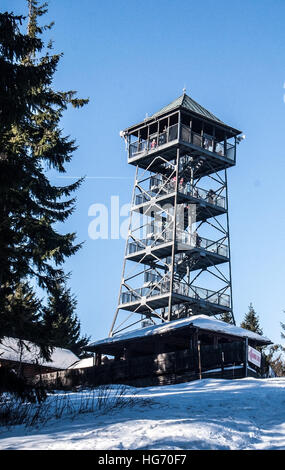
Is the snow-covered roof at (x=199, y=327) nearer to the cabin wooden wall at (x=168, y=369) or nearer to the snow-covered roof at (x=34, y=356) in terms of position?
the cabin wooden wall at (x=168, y=369)

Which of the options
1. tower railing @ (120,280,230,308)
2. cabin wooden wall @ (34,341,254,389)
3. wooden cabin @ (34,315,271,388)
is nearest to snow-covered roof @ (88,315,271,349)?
wooden cabin @ (34,315,271,388)

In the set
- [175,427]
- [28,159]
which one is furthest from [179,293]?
[175,427]

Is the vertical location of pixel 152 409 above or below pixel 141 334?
below

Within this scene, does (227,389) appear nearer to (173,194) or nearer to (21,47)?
(21,47)

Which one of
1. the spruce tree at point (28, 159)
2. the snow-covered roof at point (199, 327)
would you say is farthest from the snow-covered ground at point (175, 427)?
the snow-covered roof at point (199, 327)

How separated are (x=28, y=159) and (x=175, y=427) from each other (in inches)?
483

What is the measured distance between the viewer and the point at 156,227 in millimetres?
44406

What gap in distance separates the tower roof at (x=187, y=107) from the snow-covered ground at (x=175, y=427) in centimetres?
3180

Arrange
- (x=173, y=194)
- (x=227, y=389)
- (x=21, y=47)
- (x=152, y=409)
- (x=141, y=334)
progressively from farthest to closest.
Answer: (x=173, y=194), (x=141, y=334), (x=227, y=389), (x=21, y=47), (x=152, y=409)

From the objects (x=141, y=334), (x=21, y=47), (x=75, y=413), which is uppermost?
(x=21, y=47)

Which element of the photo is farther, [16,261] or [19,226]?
[19,226]

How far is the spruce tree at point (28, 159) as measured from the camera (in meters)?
15.0

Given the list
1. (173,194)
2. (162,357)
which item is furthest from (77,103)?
(173,194)

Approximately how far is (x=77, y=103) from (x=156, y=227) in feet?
68.1
